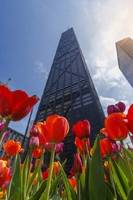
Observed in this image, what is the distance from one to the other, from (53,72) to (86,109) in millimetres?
11585

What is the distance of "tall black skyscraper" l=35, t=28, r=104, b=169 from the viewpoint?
83.6 ft

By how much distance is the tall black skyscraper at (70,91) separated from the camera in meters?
25.5

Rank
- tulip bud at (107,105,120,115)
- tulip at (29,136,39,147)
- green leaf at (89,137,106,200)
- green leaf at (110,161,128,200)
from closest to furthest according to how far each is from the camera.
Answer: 1. green leaf at (89,137,106,200)
2. green leaf at (110,161,128,200)
3. tulip at (29,136,39,147)
4. tulip bud at (107,105,120,115)

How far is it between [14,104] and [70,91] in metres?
30.4

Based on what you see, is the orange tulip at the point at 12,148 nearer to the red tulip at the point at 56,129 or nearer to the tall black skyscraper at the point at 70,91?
the red tulip at the point at 56,129

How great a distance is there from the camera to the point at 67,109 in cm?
2842

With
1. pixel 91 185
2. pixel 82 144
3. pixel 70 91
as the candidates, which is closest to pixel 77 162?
pixel 82 144

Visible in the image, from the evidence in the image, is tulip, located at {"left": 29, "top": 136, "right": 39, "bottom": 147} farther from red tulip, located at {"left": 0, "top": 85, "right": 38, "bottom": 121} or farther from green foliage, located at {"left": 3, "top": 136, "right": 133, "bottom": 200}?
red tulip, located at {"left": 0, "top": 85, "right": 38, "bottom": 121}

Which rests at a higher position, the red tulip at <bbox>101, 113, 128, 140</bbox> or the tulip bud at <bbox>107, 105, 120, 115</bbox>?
the tulip bud at <bbox>107, 105, 120, 115</bbox>

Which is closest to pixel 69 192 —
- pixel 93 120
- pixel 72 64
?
pixel 93 120

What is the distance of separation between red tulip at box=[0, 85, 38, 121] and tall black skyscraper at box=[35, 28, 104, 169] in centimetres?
2104

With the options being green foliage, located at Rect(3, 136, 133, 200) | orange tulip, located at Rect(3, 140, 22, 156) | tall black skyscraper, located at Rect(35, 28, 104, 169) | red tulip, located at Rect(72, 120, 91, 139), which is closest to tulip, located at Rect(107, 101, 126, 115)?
red tulip, located at Rect(72, 120, 91, 139)

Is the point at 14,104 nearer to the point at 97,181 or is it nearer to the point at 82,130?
the point at 97,181

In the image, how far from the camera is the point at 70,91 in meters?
31.0
